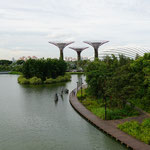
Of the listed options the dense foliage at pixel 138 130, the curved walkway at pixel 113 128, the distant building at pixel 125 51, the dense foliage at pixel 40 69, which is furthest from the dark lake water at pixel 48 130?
the distant building at pixel 125 51

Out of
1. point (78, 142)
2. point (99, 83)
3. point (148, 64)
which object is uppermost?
point (148, 64)

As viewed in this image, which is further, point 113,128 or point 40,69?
point 40,69

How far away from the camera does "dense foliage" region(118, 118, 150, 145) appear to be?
1635cm

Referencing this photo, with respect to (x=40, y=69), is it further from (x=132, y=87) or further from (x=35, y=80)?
(x=132, y=87)

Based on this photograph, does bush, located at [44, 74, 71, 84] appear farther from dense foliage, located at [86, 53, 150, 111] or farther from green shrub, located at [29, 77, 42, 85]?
dense foliage, located at [86, 53, 150, 111]

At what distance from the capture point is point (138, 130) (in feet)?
58.5

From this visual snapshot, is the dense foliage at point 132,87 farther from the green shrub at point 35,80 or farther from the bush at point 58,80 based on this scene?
the bush at point 58,80

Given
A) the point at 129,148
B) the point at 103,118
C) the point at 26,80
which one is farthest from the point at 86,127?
the point at 26,80

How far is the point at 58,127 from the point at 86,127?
2.78 meters

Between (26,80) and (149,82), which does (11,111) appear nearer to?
(149,82)

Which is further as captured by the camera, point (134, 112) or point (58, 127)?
point (134, 112)

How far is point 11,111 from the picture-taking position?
27.6 metres

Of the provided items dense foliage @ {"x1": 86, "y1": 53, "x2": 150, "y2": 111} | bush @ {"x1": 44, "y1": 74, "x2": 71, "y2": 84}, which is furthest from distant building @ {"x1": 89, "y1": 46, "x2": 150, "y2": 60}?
dense foliage @ {"x1": 86, "y1": 53, "x2": 150, "y2": 111}

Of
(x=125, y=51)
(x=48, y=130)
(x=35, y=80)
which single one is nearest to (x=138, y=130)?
(x=48, y=130)
